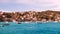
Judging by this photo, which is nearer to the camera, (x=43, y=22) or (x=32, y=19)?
(x=32, y=19)

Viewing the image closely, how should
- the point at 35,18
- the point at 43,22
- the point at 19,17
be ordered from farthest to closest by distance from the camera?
the point at 43,22
the point at 35,18
the point at 19,17

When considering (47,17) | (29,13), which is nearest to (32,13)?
(29,13)

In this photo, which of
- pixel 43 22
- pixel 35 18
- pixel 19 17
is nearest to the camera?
pixel 19 17

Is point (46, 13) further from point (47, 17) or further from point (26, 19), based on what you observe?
point (26, 19)

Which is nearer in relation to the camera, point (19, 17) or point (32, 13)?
point (19, 17)

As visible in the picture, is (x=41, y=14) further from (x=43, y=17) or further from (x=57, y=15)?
(x=57, y=15)

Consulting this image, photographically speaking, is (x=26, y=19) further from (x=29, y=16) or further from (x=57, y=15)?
(x=57, y=15)

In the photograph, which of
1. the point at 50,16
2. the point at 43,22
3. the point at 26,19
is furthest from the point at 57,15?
the point at 26,19
